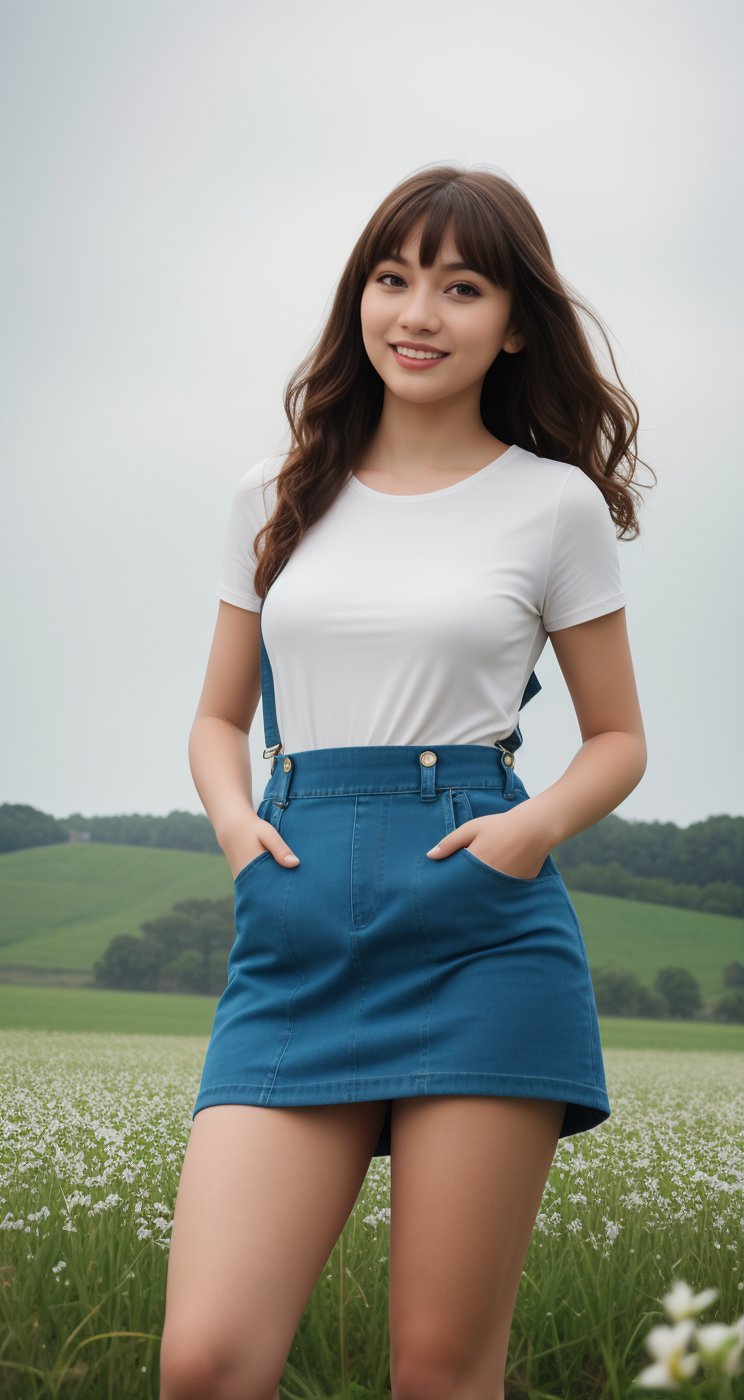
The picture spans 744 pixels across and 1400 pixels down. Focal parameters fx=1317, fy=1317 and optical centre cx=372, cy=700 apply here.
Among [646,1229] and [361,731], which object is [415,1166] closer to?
[361,731]

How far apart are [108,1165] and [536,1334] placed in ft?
6.24

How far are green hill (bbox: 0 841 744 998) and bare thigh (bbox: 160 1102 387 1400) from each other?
84.9 ft

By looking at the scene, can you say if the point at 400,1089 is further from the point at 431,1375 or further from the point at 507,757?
the point at 507,757

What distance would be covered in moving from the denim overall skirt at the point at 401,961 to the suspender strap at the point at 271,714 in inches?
5.7

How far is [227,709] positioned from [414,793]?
→ 839 mm

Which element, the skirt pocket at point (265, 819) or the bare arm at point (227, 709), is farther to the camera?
the bare arm at point (227, 709)

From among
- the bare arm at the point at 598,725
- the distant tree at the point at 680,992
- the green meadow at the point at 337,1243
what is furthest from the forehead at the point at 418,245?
the distant tree at the point at 680,992

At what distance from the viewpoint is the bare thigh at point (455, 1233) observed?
107 inches

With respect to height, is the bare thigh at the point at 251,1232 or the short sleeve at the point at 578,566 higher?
the short sleeve at the point at 578,566

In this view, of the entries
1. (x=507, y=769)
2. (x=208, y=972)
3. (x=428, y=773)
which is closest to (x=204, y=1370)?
(x=428, y=773)

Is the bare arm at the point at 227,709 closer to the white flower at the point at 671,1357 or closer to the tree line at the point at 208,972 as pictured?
the white flower at the point at 671,1357

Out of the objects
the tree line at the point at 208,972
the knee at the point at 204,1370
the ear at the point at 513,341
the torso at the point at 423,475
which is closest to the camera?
the knee at the point at 204,1370

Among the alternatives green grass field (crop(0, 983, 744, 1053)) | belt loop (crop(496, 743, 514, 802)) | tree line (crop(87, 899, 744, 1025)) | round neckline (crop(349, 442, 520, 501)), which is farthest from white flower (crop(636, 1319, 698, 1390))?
tree line (crop(87, 899, 744, 1025))

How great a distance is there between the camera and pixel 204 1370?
251 centimetres
